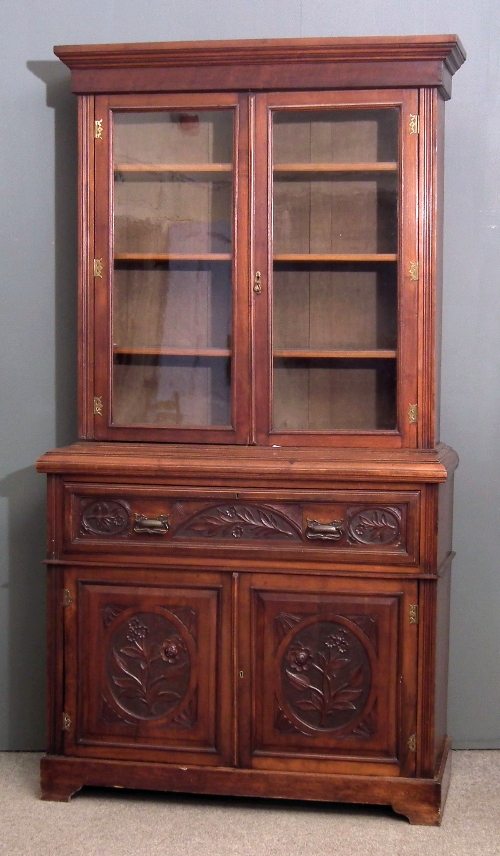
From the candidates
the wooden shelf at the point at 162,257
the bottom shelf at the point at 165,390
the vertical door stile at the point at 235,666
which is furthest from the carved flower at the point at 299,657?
the wooden shelf at the point at 162,257

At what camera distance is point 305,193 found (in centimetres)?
257

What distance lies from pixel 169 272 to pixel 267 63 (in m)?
0.58

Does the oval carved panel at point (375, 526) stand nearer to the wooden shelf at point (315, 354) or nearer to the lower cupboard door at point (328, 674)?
the lower cupboard door at point (328, 674)

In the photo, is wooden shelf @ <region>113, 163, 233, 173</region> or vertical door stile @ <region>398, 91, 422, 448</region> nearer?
vertical door stile @ <region>398, 91, 422, 448</region>

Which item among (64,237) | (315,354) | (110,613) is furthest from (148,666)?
(64,237)

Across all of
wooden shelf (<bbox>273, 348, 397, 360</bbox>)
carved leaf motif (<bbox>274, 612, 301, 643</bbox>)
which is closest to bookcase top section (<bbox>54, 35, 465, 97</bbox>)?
wooden shelf (<bbox>273, 348, 397, 360</bbox>)

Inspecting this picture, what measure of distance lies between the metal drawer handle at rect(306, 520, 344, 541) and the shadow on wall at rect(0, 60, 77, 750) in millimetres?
877

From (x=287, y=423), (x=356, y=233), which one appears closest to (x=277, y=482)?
(x=287, y=423)

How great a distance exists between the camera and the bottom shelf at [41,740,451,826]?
244cm

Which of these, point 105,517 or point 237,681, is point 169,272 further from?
point 237,681

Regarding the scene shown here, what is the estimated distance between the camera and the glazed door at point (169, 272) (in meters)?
2.57

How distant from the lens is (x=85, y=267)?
2627mm

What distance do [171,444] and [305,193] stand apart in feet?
2.40

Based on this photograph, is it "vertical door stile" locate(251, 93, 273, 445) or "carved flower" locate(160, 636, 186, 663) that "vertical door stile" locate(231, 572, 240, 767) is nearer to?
"carved flower" locate(160, 636, 186, 663)
